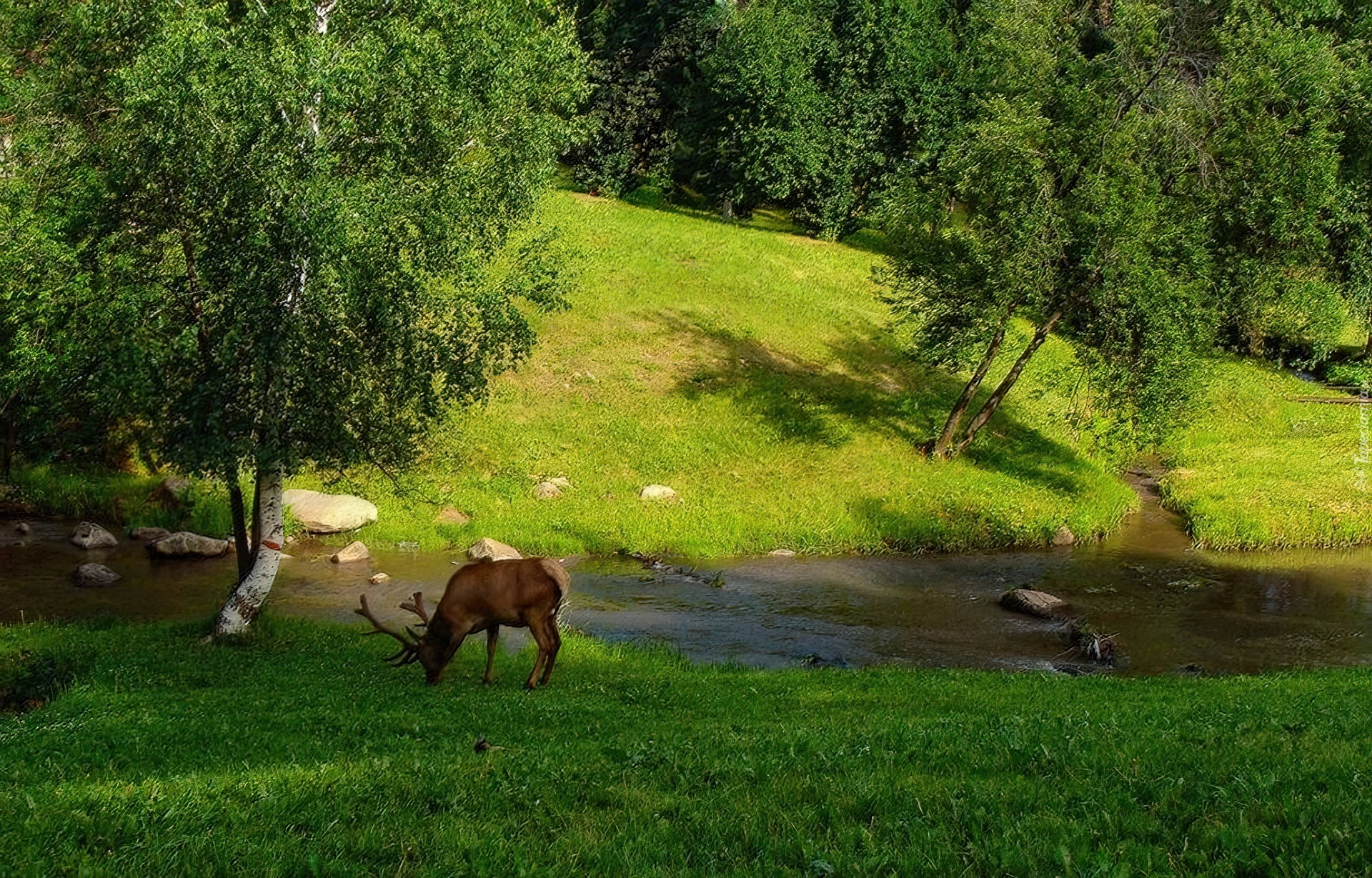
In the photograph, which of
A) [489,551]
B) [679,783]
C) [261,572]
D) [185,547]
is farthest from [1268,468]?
[185,547]

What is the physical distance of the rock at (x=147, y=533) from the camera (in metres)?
32.8

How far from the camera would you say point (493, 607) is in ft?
65.7

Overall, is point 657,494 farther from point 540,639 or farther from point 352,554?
point 540,639

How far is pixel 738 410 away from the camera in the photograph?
4581 centimetres

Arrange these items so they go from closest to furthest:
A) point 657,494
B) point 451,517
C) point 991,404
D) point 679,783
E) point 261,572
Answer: point 679,783 → point 261,572 → point 451,517 → point 657,494 → point 991,404

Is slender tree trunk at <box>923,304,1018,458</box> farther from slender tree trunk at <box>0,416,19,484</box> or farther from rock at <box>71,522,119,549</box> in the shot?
slender tree trunk at <box>0,416,19,484</box>

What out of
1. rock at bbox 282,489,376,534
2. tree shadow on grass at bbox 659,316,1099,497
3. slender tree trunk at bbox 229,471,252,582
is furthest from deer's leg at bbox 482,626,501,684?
tree shadow on grass at bbox 659,316,1099,497

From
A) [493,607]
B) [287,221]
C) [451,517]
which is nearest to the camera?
[493,607]

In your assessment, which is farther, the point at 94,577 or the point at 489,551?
the point at 489,551

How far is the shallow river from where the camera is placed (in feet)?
85.2

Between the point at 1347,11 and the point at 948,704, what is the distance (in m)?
61.2

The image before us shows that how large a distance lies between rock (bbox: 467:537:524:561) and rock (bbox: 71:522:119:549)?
35.6ft

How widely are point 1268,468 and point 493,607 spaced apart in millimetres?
38089

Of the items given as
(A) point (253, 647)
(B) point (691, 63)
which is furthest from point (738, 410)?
(B) point (691, 63)
